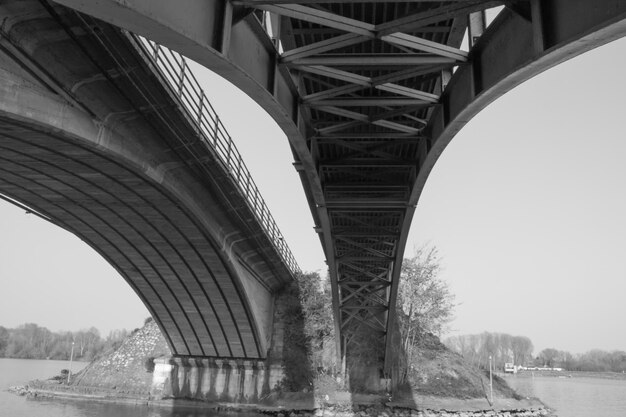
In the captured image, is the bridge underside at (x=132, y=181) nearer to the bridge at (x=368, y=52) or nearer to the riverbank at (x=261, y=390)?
the bridge at (x=368, y=52)

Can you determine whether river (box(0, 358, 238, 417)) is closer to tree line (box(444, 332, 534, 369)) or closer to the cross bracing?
the cross bracing

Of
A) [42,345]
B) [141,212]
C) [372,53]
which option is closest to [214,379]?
[141,212]

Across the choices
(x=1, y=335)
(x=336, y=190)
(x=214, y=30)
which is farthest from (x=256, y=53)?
(x=1, y=335)

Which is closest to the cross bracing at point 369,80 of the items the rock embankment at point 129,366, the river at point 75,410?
the river at point 75,410

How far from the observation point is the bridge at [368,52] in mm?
6055

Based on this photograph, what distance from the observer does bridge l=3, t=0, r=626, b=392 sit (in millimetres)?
6055

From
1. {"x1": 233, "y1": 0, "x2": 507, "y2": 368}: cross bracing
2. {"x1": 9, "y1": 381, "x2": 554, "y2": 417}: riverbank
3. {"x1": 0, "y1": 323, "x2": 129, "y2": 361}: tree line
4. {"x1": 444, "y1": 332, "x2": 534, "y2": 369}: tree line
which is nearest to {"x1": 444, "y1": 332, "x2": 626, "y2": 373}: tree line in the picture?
{"x1": 444, "y1": 332, "x2": 534, "y2": 369}: tree line

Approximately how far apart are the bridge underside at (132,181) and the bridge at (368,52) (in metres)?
0.38

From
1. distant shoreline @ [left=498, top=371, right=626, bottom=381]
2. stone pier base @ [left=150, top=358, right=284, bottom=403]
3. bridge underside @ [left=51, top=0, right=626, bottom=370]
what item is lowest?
distant shoreline @ [left=498, top=371, right=626, bottom=381]

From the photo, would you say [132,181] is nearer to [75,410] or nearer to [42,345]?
[75,410]

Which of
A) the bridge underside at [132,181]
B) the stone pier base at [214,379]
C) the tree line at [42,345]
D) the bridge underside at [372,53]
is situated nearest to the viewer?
the bridge underside at [372,53]

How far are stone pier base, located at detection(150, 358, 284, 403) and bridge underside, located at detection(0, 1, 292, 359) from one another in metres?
0.78

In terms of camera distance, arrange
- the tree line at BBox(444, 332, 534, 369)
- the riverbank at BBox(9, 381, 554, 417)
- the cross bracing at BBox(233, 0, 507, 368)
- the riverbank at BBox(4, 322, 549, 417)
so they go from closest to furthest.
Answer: the cross bracing at BBox(233, 0, 507, 368) → the riverbank at BBox(9, 381, 554, 417) → the riverbank at BBox(4, 322, 549, 417) → the tree line at BBox(444, 332, 534, 369)

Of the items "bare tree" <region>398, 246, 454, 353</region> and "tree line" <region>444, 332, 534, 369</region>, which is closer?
"bare tree" <region>398, 246, 454, 353</region>
